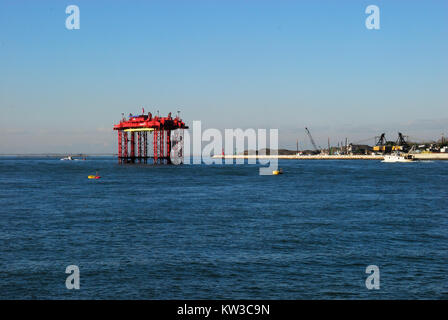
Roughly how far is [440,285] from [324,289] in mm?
6572

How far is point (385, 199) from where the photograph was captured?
67.4 m

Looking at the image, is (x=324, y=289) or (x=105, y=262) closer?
(x=324, y=289)

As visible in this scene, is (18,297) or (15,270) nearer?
(18,297)

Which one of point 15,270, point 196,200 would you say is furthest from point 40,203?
point 15,270

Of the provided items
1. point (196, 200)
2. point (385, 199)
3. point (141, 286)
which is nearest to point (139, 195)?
point (196, 200)
